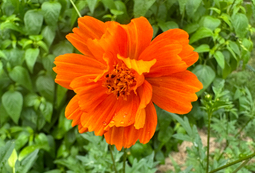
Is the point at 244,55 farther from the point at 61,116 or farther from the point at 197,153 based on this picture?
the point at 61,116

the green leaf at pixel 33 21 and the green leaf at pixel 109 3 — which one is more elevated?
the green leaf at pixel 109 3

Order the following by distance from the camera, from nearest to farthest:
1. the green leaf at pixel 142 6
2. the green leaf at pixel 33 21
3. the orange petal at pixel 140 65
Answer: the orange petal at pixel 140 65 < the green leaf at pixel 142 6 < the green leaf at pixel 33 21

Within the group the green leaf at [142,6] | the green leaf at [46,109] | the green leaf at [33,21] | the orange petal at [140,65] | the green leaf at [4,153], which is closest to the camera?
the orange petal at [140,65]

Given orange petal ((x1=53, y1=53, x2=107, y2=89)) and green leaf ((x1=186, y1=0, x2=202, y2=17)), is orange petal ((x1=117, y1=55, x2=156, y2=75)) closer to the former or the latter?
orange petal ((x1=53, y1=53, x2=107, y2=89))

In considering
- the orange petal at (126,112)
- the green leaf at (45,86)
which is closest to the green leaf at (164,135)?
the green leaf at (45,86)

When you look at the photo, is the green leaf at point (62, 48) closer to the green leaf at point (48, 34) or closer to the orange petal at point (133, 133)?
the green leaf at point (48, 34)

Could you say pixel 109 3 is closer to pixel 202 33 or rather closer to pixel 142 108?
pixel 202 33

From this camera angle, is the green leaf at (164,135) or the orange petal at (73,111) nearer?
the orange petal at (73,111)

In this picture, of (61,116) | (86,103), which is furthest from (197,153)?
(61,116)

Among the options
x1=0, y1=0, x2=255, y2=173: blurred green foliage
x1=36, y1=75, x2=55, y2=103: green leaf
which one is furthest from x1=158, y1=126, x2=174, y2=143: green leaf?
x1=36, y1=75, x2=55, y2=103: green leaf
